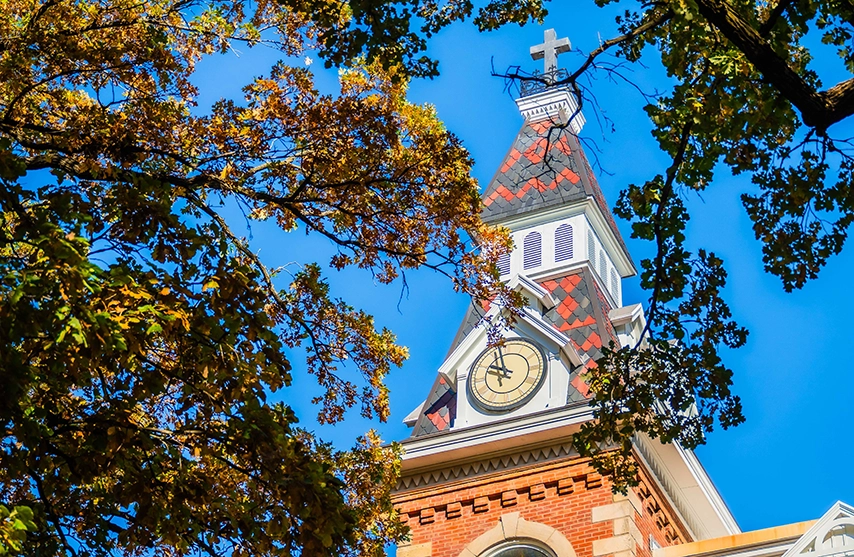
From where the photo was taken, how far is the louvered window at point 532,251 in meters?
28.7

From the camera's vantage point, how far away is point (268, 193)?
12.4 m

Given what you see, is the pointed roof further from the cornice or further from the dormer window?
the dormer window

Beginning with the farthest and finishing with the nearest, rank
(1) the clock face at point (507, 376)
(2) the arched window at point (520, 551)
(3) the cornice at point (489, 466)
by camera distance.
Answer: (1) the clock face at point (507, 376) → (3) the cornice at point (489, 466) → (2) the arched window at point (520, 551)

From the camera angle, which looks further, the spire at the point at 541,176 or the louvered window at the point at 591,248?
the spire at the point at 541,176

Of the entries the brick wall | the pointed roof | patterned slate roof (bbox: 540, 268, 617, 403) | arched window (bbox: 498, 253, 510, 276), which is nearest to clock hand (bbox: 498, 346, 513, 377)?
patterned slate roof (bbox: 540, 268, 617, 403)

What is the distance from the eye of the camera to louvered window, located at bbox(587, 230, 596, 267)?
28638 millimetres

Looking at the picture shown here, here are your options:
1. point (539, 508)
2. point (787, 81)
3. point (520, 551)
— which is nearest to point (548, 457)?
point (539, 508)

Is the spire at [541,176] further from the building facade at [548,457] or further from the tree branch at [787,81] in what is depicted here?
the tree branch at [787,81]

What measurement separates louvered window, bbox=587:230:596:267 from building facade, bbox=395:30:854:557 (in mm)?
39

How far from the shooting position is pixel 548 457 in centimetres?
2406

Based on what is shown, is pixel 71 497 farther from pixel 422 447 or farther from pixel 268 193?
pixel 422 447

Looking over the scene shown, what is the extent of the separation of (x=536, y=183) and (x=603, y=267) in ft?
7.75

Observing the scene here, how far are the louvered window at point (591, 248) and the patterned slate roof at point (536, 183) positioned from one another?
35.5 inches

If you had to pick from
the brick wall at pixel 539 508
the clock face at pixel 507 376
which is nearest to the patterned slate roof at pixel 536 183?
the clock face at pixel 507 376
